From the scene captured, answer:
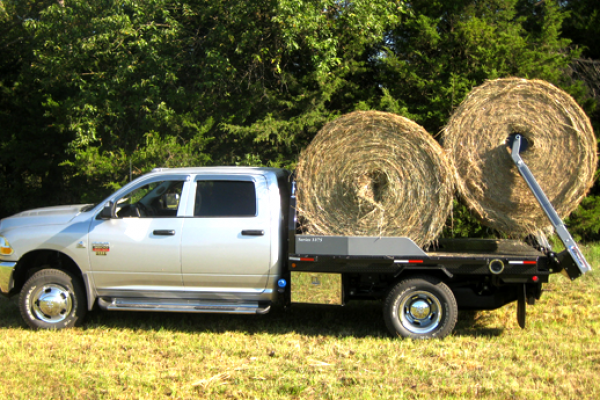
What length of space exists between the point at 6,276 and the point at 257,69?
5.79 meters

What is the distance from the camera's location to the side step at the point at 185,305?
5699 mm

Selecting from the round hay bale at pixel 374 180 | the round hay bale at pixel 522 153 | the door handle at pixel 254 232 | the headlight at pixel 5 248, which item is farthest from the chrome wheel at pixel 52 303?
the round hay bale at pixel 522 153

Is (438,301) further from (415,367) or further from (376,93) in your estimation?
(376,93)

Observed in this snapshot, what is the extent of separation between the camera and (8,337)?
588 cm

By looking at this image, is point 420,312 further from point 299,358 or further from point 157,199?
point 157,199

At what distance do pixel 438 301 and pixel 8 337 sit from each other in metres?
4.40

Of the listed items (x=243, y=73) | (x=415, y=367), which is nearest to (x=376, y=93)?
(x=243, y=73)

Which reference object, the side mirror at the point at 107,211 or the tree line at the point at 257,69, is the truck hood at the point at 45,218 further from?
the tree line at the point at 257,69

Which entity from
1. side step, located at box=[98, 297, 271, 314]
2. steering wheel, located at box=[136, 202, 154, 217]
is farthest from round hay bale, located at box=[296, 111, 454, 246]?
steering wheel, located at box=[136, 202, 154, 217]

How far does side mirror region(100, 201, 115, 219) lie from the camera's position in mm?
5914

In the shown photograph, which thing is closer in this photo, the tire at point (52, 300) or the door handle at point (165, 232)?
the door handle at point (165, 232)

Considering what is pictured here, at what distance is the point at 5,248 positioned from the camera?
610 centimetres

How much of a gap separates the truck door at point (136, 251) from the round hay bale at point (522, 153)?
2960mm

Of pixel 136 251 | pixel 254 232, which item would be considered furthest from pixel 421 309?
pixel 136 251
